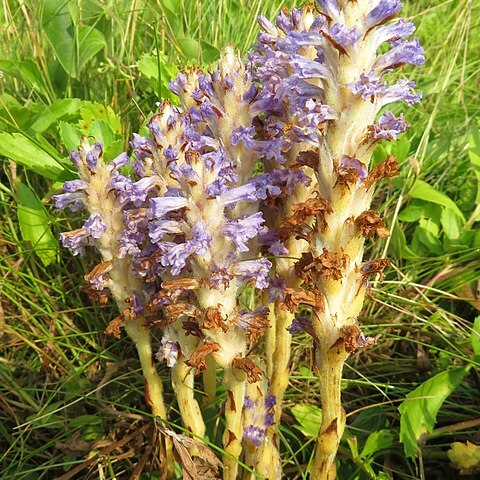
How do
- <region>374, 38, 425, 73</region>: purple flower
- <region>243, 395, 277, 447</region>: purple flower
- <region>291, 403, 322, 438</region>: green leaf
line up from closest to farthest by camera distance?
<region>374, 38, 425, 73</region>: purple flower → <region>243, 395, 277, 447</region>: purple flower → <region>291, 403, 322, 438</region>: green leaf

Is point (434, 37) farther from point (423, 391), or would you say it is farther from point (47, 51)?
point (423, 391)

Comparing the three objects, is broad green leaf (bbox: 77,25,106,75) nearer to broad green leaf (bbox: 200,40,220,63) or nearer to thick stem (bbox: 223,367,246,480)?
broad green leaf (bbox: 200,40,220,63)

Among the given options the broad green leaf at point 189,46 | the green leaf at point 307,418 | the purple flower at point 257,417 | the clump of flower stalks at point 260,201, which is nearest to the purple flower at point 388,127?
the clump of flower stalks at point 260,201

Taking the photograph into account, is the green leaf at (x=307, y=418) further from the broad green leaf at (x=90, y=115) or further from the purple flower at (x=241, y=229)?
the broad green leaf at (x=90, y=115)

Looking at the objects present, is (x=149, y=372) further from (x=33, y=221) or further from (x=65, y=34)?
(x=65, y=34)

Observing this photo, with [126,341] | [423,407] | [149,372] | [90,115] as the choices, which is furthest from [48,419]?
[423,407]

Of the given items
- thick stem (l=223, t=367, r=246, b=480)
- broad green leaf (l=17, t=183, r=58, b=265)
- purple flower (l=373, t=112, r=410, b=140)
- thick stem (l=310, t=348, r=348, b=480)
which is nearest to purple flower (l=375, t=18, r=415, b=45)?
purple flower (l=373, t=112, r=410, b=140)
